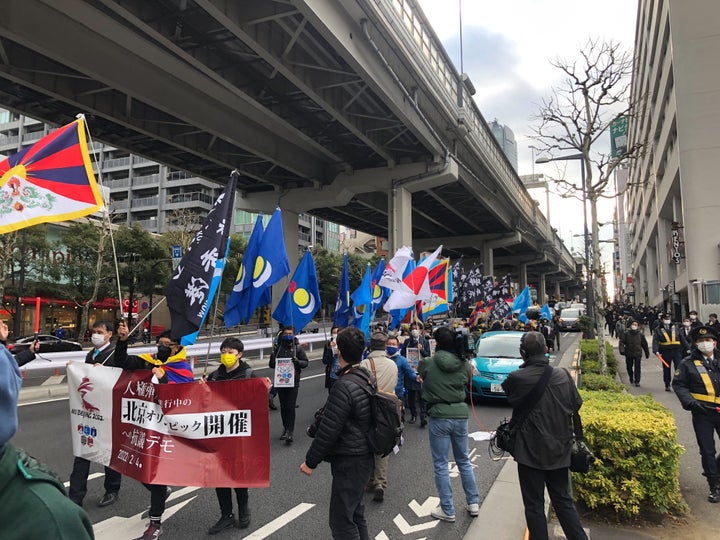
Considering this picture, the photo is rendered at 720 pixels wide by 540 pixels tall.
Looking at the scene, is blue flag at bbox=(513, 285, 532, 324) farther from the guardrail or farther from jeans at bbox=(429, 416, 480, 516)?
jeans at bbox=(429, 416, 480, 516)

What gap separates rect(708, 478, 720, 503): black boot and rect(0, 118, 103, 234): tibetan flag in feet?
22.6

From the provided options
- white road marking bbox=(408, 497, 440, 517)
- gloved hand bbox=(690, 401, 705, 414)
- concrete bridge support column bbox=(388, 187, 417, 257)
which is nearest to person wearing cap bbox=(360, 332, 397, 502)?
white road marking bbox=(408, 497, 440, 517)

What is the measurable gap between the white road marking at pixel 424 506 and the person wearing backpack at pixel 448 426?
0.41 ft

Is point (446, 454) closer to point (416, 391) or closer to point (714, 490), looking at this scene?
point (714, 490)

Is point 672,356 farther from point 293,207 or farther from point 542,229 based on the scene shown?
point 542,229

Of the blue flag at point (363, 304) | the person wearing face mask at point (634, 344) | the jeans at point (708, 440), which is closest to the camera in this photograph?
the jeans at point (708, 440)

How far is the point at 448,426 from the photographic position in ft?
A: 15.6

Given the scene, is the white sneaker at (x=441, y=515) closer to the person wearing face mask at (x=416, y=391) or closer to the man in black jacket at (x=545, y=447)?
the man in black jacket at (x=545, y=447)

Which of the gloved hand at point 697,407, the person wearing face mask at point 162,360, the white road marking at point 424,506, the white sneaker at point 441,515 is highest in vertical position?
the person wearing face mask at point 162,360

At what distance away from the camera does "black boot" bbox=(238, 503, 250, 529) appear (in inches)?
180

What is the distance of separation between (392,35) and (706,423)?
685 inches

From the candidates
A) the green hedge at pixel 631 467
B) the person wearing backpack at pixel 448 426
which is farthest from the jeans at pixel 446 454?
the green hedge at pixel 631 467

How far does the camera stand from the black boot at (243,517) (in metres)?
4.57

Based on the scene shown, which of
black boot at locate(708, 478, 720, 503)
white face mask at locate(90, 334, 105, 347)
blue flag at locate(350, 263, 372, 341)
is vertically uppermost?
blue flag at locate(350, 263, 372, 341)
